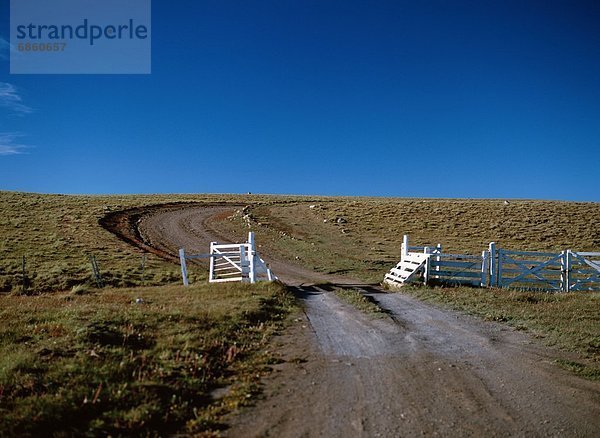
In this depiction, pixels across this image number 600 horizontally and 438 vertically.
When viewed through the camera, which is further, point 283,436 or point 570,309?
point 570,309

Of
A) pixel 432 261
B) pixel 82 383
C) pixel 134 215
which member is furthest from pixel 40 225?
pixel 82 383

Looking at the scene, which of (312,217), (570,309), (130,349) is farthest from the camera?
(312,217)

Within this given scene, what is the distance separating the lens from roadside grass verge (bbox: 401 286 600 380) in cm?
907

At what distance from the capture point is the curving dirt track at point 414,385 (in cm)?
550

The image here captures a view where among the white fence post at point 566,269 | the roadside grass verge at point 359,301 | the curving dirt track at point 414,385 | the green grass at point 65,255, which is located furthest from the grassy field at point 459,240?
the green grass at point 65,255

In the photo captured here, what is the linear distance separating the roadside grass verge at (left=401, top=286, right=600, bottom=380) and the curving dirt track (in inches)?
22.5

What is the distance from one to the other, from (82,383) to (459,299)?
1166 centimetres

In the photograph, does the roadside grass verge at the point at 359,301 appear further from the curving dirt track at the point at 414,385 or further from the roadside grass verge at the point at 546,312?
the roadside grass verge at the point at 546,312

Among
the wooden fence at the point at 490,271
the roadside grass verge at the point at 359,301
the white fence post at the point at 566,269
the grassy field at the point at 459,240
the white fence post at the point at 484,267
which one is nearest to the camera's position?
the grassy field at the point at 459,240

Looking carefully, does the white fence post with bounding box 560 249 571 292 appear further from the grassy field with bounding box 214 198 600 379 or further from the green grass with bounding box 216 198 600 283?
the green grass with bounding box 216 198 600 283

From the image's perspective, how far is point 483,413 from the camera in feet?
19.4

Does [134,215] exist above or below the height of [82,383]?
above

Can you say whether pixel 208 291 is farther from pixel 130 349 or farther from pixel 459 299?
pixel 459 299

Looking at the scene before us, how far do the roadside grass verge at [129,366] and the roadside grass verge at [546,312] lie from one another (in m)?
5.85
